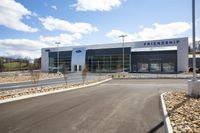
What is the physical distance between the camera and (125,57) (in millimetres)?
67250

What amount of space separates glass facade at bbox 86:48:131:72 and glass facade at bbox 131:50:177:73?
6.93ft

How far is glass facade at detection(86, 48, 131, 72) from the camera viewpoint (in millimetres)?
67438

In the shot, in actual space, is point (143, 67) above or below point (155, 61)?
below

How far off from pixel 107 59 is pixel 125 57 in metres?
5.85

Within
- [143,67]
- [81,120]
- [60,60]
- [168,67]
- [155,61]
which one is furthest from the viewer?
[60,60]

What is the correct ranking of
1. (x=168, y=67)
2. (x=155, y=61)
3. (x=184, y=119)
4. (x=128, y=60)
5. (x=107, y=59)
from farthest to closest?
1. (x=107, y=59)
2. (x=128, y=60)
3. (x=155, y=61)
4. (x=168, y=67)
5. (x=184, y=119)

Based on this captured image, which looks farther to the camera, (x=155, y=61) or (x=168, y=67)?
(x=155, y=61)

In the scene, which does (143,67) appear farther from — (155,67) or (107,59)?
(107,59)

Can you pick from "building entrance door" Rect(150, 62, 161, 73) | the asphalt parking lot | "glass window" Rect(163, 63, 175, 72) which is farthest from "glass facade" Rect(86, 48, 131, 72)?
the asphalt parking lot

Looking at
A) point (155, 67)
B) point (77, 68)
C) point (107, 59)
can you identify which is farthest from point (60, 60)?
point (155, 67)

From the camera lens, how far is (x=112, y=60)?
69688 mm

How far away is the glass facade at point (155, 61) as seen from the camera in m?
60.7

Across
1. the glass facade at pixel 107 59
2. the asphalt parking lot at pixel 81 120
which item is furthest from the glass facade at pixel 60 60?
the asphalt parking lot at pixel 81 120

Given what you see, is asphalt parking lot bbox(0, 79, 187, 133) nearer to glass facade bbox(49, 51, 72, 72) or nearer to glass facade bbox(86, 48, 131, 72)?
glass facade bbox(86, 48, 131, 72)
